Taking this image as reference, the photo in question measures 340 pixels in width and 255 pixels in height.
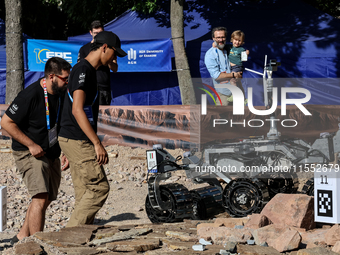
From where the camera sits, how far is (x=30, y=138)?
4.79 meters

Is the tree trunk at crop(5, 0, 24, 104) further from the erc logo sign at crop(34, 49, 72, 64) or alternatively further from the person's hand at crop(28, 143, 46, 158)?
the person's hand at crop(28, 143, 46, 158)

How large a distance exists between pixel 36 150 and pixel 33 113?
387 millimetres

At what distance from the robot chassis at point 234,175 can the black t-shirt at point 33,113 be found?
5.16 feet

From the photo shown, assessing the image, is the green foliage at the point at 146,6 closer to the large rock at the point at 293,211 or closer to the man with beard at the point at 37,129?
the man with beard at the point at 37,129

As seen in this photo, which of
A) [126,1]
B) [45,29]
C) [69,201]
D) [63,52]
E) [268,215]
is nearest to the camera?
[268,215]

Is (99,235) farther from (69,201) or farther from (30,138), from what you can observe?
(69,201)

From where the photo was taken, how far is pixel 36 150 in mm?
4668

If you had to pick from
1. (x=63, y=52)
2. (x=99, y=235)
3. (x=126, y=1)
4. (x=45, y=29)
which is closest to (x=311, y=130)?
(x=99, y=235)

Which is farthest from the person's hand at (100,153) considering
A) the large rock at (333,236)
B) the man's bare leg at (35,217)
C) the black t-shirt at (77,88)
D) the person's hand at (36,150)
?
the large rock at (333,236)

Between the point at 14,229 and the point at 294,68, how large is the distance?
937 cm

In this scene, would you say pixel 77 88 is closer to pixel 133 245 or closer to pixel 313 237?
pixel 133 245

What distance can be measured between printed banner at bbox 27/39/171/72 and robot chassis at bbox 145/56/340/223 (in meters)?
5.92

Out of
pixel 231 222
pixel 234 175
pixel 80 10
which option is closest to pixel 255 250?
pixel 231 222

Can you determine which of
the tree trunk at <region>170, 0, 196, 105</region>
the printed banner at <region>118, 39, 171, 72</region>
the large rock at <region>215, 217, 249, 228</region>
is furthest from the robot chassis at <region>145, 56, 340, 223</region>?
the printed banner at <region>118, 39, 171, 72</region>
